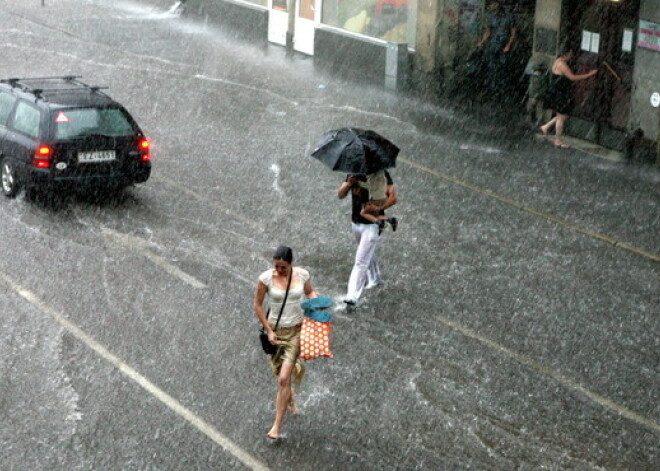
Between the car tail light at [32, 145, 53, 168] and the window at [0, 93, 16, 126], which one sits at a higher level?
the window at [0, 93, 16, 126]

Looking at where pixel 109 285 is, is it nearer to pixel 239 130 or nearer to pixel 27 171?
pixel 27 171

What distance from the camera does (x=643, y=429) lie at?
10.8 metres

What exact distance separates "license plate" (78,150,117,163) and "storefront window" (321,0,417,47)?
11.1 m

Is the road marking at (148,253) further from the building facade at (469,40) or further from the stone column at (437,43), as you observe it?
the stone column at (437,43)

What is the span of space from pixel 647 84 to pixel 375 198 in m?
8.57

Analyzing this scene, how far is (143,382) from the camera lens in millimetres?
11547

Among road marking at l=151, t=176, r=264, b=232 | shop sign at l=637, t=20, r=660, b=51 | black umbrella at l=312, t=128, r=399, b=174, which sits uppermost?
shop sign at l=637, t=20, r=660, b=51

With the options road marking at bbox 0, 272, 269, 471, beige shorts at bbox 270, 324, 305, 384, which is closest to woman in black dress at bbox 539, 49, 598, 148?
road marking at bbox 0, 272, 269, 471

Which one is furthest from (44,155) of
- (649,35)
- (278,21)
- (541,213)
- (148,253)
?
(278,21)

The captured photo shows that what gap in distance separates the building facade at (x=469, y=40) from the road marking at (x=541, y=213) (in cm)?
364

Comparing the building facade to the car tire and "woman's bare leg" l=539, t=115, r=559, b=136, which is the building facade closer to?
"woman's bare leg" l=539, t=115, r=559, b=136

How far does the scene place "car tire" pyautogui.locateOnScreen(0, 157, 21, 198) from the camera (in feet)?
56.2

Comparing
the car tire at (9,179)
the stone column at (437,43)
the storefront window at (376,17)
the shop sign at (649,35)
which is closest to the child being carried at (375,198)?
the car tire at (9,179)

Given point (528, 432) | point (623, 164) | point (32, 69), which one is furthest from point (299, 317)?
point (32, 69)
